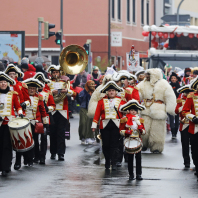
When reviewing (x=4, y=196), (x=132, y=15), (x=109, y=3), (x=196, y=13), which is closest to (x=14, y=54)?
(x=4, y=196)

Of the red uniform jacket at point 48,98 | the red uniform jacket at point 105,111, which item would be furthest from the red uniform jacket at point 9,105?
the red uniform jacket at point 48,98

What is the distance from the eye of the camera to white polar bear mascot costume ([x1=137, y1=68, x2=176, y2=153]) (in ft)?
47.8

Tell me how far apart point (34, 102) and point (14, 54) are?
35.5ft

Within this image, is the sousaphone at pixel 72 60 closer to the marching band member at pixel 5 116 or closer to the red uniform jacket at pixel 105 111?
the red uniform jacket at pixel 105 111

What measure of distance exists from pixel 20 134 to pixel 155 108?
4.19m

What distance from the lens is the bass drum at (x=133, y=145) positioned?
35.6 ft

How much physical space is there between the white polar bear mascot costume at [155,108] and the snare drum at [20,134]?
12.8 ft

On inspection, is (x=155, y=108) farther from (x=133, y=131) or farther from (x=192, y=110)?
(x=133, y=131)

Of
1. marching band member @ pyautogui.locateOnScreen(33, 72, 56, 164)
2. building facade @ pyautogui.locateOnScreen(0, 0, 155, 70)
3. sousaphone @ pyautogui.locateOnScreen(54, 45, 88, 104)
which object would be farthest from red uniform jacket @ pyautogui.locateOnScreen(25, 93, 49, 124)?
building facade @ pyautogui.locateOnScreen(0, 0, 155, 70)

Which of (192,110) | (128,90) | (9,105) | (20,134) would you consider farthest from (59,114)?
(192,110)

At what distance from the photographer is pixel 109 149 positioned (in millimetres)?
12297

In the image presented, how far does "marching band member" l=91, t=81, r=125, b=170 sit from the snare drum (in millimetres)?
1351

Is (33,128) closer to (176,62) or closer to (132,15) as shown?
(176,62)

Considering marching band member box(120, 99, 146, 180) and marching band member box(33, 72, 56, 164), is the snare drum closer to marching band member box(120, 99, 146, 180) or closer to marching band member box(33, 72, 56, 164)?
marching band member box(33, 72, 56, 164)
